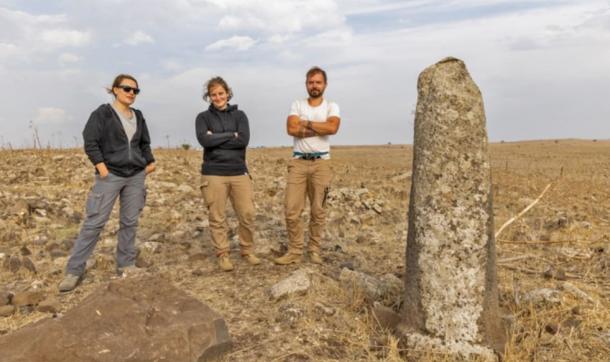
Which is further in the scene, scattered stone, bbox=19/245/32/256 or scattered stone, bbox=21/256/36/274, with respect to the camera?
scattered stone, bbox=19/245/32/256

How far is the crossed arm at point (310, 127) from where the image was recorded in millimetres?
6039

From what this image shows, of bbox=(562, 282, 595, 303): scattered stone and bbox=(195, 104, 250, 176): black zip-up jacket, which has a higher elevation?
bbox=(195, 104, 250, 176): black zip-up jacket

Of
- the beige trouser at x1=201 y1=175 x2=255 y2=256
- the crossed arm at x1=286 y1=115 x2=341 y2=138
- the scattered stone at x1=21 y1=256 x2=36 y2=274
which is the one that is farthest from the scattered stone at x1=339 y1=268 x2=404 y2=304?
the scattered stone at x1=21 y1=256 x2=36 y2=274

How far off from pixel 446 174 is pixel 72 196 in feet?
31.6

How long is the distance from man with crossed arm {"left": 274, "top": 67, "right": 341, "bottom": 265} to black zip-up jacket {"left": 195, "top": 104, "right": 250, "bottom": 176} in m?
0.63

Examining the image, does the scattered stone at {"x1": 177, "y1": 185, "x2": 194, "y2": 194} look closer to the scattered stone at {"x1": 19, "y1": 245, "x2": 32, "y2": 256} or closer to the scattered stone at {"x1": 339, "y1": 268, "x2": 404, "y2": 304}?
the scattered stone at {"x1": 19, "y1": 245, "x2": 32, "y2": 256}

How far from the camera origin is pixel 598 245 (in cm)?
842

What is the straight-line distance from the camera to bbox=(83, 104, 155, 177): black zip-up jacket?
5.71m

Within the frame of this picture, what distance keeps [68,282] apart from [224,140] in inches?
95.2

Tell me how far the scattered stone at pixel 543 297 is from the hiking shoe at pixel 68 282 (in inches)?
196

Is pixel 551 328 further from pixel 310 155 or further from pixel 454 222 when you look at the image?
pixel 310 155

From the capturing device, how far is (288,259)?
6617 millimetres

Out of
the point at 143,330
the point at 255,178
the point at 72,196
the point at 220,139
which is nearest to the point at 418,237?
the point at 143,330

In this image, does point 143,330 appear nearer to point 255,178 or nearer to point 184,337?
point 184,337
